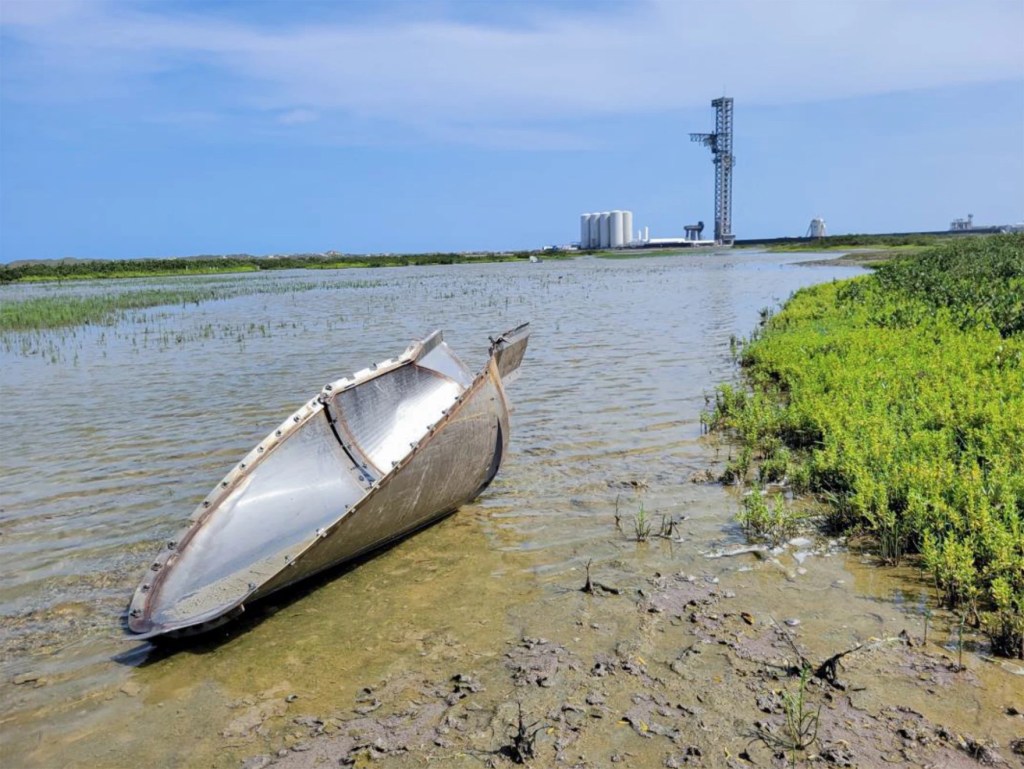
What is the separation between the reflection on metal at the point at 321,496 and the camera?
4.84 meters

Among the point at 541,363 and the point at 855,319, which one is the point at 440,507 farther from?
the point at 855,319

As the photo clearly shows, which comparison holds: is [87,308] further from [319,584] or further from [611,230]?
[611,230]

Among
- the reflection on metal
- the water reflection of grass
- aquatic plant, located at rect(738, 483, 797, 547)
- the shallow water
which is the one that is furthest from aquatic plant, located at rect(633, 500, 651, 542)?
the water reflection of grass

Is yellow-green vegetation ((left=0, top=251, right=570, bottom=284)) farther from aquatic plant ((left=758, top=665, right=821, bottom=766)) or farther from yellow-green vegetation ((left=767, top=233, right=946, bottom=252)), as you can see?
aquatic plant ((left=758, top=665, right=821, bottom=766))

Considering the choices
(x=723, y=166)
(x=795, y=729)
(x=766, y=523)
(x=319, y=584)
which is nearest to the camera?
(x=795, y=729)

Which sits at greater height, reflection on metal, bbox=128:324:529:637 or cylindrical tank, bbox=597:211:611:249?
cylindrical tank, bbox=597:211:611:249

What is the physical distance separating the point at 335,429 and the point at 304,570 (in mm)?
2241

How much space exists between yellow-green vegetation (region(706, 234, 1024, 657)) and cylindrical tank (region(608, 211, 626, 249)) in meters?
134

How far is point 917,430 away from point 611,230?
144375mm

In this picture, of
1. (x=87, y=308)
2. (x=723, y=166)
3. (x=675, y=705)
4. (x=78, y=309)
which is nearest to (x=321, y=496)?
(x=675, y=705)

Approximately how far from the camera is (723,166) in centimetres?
12862

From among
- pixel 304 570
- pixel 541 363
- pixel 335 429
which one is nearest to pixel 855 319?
pixel 541 363

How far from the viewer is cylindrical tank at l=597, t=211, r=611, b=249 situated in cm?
14812

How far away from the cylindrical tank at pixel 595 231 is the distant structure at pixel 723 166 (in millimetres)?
27001
